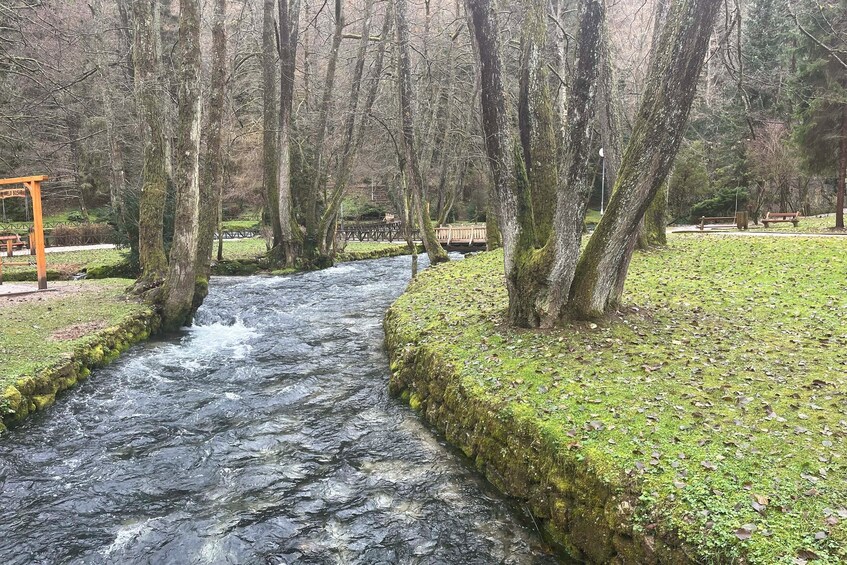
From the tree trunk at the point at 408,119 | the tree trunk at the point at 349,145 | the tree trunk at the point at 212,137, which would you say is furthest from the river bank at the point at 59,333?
the tree trunk at the point at 408,119

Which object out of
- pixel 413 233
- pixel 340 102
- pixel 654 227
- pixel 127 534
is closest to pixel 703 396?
pixel 127 534

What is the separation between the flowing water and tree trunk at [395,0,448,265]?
9442mm

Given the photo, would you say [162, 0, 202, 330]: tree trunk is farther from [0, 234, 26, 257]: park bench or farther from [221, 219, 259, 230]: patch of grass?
[221, 219, 259, 230]: patch of grass

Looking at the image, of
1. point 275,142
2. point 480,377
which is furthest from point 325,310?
point 275,142

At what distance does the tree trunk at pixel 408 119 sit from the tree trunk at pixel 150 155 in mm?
6148

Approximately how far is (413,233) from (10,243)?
63.9ft

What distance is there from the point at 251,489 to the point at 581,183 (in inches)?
209

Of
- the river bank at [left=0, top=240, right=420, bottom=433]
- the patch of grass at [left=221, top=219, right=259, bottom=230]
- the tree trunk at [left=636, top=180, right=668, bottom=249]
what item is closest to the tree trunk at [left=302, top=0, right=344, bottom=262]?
the river bank at [left=0, top=240, right=420, bottom=433]

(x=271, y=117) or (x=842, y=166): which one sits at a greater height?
(x=271, y=117)

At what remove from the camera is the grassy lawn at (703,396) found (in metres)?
3.42

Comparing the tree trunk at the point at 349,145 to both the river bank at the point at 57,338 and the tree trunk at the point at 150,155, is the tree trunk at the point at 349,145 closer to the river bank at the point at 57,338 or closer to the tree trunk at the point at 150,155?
the tree trunk at the point at 150,155

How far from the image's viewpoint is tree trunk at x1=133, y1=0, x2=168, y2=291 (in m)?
13.0

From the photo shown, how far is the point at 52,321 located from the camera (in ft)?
31.3

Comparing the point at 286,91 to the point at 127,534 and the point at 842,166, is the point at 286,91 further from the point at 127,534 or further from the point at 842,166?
the point at 842,166
